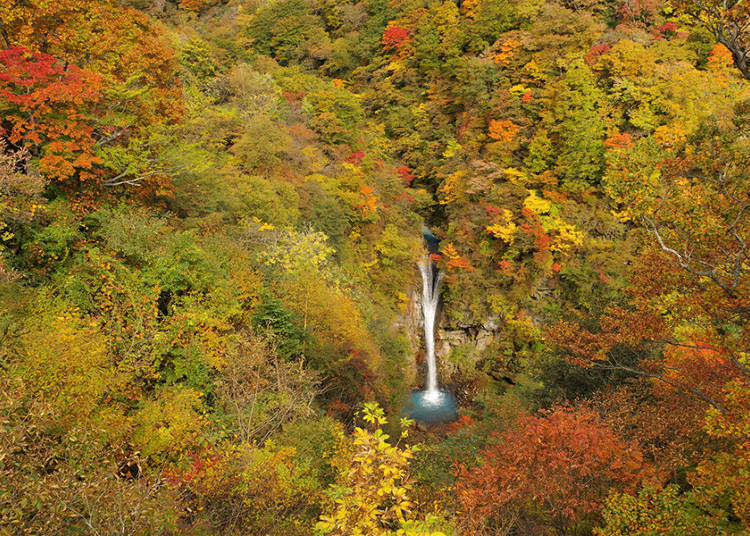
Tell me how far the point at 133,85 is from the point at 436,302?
1875 cm

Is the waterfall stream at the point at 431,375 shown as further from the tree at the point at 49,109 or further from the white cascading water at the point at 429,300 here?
the tree at the point at 49,109

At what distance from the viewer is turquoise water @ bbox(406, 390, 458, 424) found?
20.3 m

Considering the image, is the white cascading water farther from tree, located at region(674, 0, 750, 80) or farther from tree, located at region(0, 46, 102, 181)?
tree, located at region(674, 0, 750, 80)

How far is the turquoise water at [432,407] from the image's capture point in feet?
66.6

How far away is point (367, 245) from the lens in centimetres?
2148

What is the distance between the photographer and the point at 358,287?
18.4 metres

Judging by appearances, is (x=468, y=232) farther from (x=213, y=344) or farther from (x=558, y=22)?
(x=213, y=344)

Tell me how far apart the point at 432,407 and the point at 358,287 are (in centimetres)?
837

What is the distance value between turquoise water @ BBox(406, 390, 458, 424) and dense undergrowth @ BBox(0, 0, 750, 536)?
1.02 metres

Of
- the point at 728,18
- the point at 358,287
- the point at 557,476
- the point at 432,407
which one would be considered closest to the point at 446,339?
the point at 432,407

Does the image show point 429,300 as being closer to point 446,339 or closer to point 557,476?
point 446,339

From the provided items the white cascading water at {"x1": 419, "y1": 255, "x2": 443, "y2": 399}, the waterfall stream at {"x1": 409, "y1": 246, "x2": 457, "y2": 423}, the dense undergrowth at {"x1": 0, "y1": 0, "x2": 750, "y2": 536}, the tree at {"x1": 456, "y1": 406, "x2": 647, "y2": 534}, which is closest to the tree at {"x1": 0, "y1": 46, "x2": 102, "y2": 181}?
the dense undergrowth at {"x1": 0, "y1": 0, "x2": 750, "y2": 536}

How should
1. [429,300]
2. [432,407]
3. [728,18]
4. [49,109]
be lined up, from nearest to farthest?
1. [728,18]
2. [49,109]
3. [432,407]
4. [429,300]

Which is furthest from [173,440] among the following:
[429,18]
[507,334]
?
[429,18]
